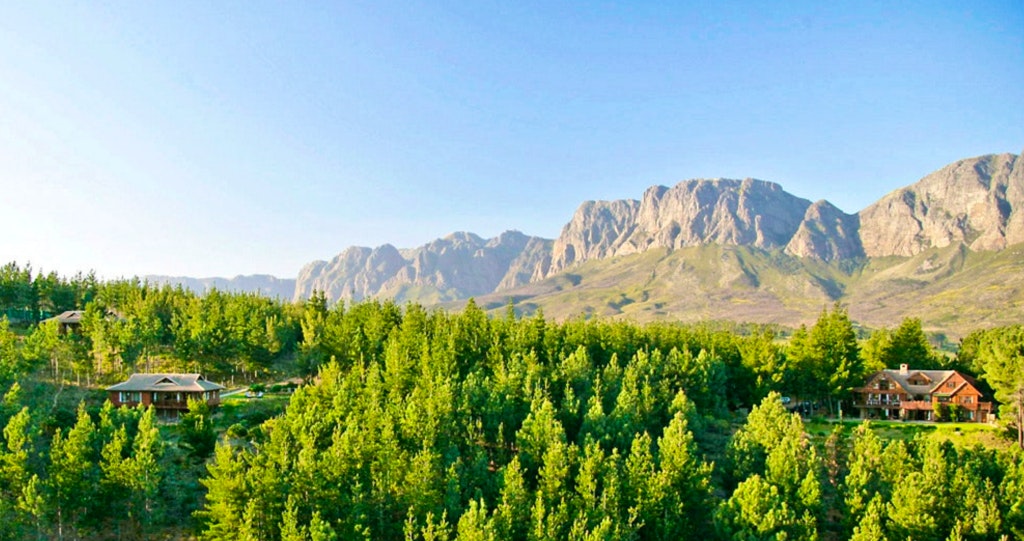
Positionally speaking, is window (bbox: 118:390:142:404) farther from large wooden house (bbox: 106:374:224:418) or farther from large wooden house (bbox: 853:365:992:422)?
large wooden house (bbox: 853:365:992:422)

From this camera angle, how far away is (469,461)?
5422 cm

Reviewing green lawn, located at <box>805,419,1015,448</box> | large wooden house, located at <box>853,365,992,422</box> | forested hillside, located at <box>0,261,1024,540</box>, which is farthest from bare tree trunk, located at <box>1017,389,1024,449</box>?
large wooden house, located at <box>853,365,992,422</box>

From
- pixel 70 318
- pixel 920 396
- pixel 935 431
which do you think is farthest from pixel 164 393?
pixel 920 396

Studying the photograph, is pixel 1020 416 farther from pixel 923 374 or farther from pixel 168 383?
pixel 168 383

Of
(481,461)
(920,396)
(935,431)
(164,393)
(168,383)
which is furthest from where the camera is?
(920,396)

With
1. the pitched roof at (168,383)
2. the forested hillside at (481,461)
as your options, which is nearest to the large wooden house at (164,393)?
the pitched roof at (168,383)

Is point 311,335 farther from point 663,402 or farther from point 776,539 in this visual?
point 776,539

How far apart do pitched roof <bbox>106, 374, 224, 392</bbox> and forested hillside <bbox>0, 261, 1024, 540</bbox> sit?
4769 mm

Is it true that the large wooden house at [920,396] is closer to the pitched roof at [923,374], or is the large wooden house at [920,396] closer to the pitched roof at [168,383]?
the pitched roof at [923,374]

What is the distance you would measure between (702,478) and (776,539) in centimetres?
724

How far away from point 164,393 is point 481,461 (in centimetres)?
4440

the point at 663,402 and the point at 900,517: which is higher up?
the point at 663,402

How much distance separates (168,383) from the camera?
7356 cm

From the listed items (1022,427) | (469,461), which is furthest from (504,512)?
(1022,427)
